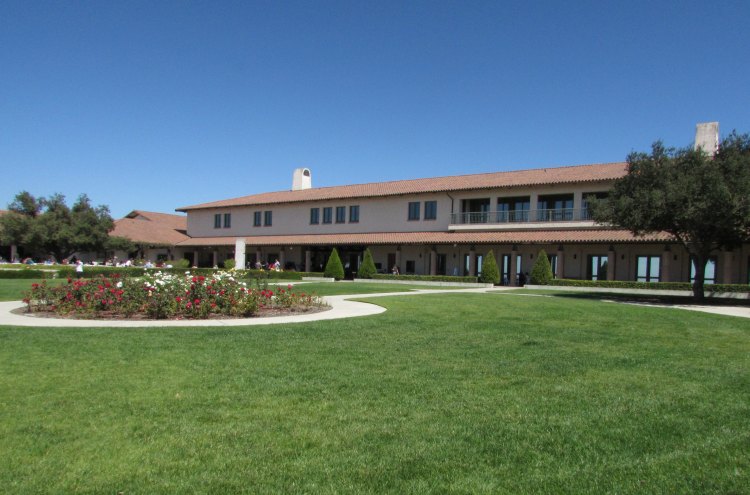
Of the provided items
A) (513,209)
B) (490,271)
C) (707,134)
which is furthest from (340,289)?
(707,134)

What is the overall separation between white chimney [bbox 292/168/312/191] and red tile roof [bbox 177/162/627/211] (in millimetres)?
1515

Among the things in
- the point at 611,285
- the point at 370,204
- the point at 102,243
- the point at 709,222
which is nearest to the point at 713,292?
the point at 611,285

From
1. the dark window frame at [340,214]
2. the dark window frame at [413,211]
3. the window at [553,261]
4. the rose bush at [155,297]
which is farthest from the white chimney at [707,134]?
the rose bush at [155,297]

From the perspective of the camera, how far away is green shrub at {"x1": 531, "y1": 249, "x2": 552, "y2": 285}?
106 ft

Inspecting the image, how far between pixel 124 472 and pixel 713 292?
29.4 m

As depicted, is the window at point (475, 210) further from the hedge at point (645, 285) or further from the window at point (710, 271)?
the window at point (710, 271)

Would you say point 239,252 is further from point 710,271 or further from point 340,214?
point 710,271

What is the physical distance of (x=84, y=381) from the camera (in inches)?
247

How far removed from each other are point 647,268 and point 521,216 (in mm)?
8547

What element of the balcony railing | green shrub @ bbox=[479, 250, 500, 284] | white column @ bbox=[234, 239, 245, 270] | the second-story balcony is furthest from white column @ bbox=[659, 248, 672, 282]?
white column @ bbox=[234, 239, 245, 270]

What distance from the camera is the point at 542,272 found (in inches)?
1270

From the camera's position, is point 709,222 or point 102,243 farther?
point 102,243

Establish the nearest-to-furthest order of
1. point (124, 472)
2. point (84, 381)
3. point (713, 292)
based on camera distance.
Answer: point (124, 472) < point (84, 381) < point (713, 292)

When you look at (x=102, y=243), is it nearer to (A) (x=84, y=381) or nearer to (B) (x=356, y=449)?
(A) (x=84, y=381)
